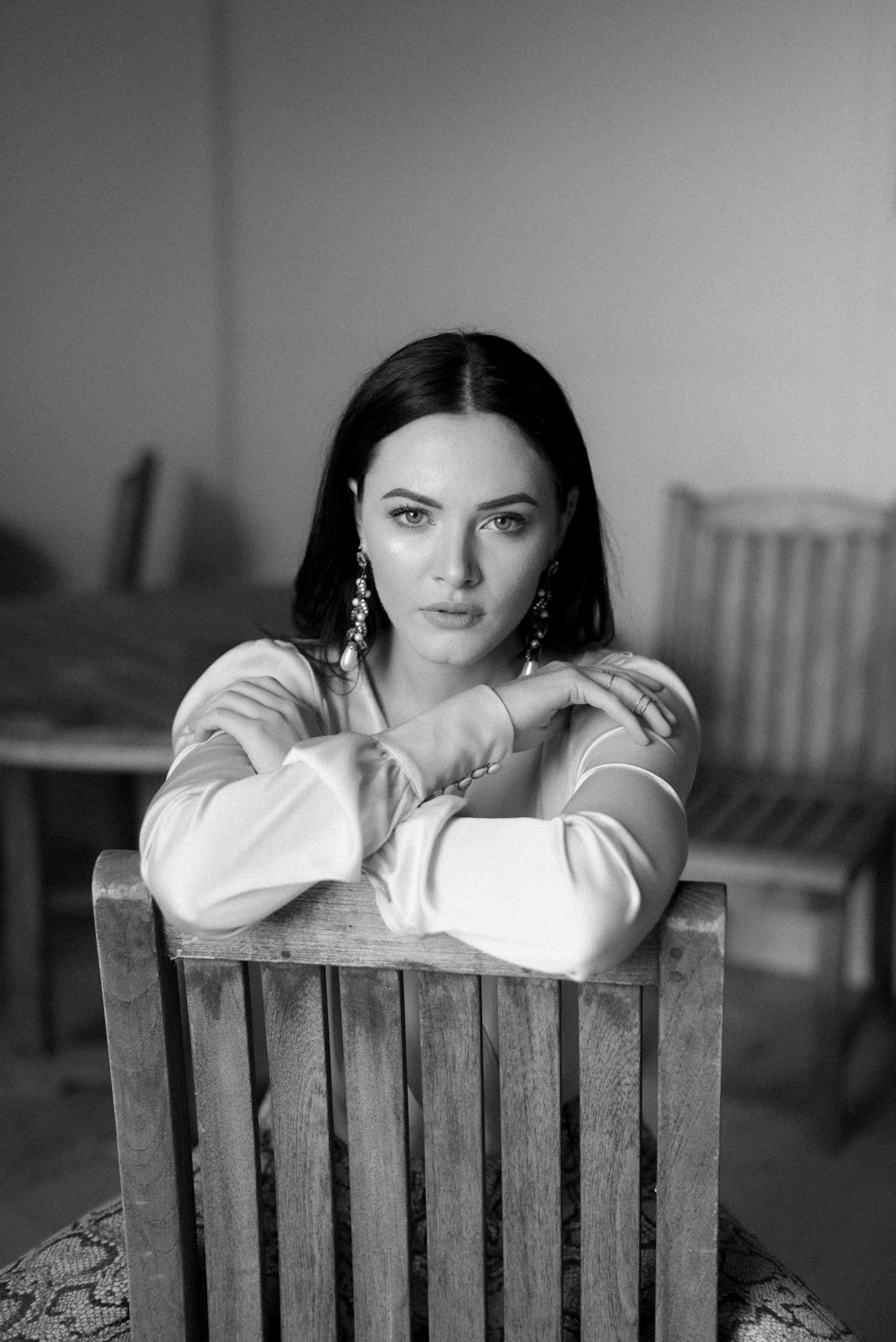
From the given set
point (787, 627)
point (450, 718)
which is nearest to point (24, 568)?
point (787, 627)

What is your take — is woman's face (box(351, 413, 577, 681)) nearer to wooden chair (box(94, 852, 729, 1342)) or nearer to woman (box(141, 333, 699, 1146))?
woman (box(141, 333, 699, 1146))

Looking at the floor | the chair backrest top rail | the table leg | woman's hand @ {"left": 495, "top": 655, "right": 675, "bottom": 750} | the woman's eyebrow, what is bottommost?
the floor

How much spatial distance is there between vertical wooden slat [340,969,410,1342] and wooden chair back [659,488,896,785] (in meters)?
1.90

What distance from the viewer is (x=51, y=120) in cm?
371

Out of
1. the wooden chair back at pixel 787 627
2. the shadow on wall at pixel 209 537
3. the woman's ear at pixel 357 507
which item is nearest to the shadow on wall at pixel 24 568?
the shadow on wall at pixel 209 537

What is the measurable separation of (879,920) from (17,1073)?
1.65 metres

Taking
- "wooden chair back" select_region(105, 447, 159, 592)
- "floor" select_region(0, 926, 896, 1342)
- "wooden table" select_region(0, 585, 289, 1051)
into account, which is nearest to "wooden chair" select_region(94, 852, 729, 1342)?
"wooden table" select_region(0, 585, 289, 1051)

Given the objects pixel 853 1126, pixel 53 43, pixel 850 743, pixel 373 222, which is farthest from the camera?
pixel 53 43

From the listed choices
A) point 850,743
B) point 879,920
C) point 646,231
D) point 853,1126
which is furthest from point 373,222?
point 853,1126

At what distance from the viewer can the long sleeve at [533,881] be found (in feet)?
2.59

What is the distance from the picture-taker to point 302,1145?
870 millimetres

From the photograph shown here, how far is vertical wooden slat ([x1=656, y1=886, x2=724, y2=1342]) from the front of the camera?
2.58 ft

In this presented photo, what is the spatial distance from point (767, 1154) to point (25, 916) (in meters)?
1.37

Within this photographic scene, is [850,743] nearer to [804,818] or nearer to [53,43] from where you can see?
[804,818]
